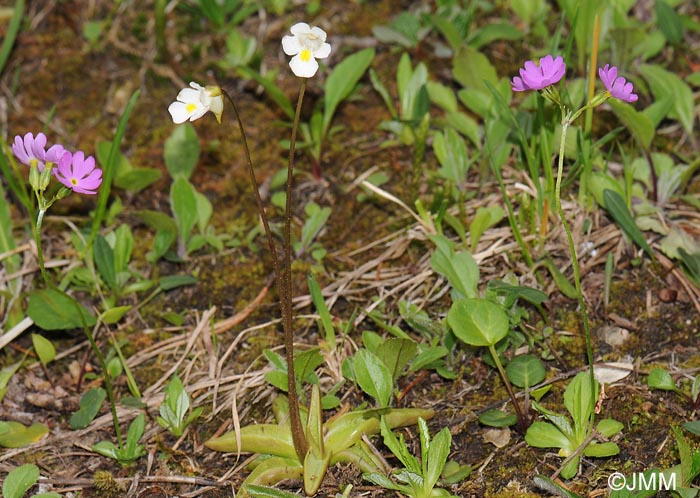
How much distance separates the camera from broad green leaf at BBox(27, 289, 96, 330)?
2641 millimetres

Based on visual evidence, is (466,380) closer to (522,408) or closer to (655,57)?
(522,408)

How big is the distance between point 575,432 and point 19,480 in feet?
4.90

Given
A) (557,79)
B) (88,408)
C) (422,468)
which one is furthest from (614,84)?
(88,408)

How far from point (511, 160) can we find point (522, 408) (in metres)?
1.10

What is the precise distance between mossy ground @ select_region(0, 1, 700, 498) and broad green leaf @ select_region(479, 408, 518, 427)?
66 mm

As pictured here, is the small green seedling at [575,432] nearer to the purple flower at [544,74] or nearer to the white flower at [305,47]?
the purple flower at [544,74]

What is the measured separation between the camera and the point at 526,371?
2.32 metres

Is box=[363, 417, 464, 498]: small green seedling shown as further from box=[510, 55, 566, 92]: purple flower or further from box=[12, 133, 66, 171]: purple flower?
box=[12, 133, 66, 171]: purple flower

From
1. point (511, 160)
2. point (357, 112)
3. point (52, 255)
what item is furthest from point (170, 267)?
point (511, 160)

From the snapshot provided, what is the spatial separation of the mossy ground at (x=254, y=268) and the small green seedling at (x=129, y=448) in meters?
0.04

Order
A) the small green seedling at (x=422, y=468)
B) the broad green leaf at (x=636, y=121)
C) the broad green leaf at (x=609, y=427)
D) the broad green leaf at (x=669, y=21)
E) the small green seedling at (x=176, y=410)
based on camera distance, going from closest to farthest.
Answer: the small green seedling at (x=422, y=468) < the broad green leaf at (x=609, y=427) < the small green seedling at (x=176, y=410) < the broad green leaf at (x=636, y=121) < the broad green leaf at (x=669, y=21)

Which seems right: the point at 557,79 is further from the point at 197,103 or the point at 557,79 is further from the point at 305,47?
the point at 197,103

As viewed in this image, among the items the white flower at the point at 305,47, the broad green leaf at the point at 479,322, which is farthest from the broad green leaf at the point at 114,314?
the white flower at the point at 305,47

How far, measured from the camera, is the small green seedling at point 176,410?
240cm
